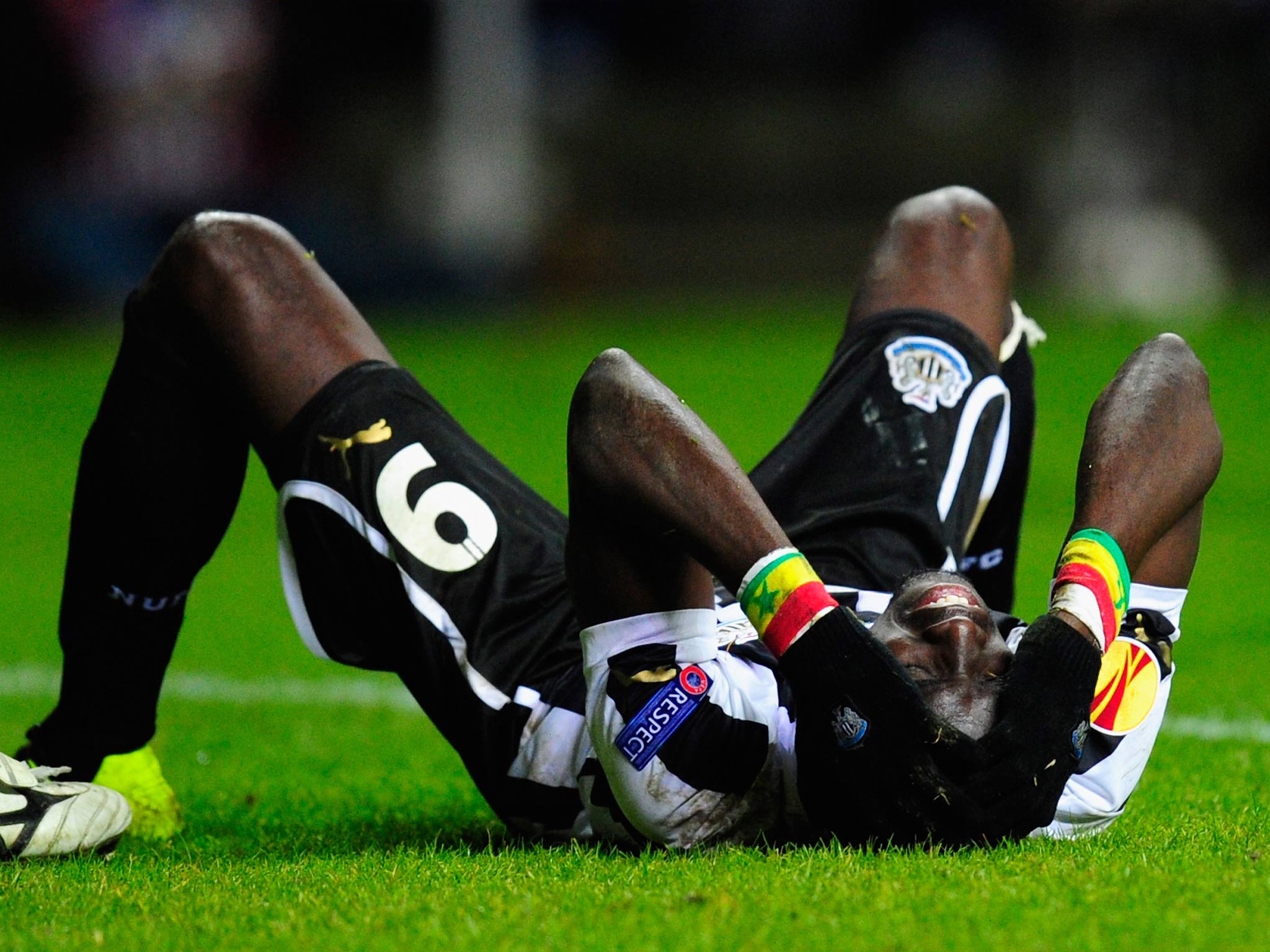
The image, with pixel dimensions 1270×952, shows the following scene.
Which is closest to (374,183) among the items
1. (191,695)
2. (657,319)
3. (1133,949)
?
(657,319)

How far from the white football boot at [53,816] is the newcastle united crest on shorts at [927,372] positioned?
1.66 meters

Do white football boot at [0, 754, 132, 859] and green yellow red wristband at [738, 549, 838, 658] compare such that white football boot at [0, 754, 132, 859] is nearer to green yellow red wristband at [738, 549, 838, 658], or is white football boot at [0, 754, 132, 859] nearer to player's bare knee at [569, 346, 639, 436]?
player's bare knee at [569, 346, 639, 436]

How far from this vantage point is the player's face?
2605 millimetres

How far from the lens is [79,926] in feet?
8.16

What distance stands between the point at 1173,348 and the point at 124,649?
77.5 inches

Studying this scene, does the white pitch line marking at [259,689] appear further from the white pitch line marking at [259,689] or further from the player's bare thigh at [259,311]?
the player's bare thigh at [259,311]

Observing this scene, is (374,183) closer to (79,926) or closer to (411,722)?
(411,722)

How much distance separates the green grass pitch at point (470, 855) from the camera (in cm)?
231

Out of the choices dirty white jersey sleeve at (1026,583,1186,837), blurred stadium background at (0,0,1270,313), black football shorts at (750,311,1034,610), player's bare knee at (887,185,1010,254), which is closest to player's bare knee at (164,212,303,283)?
black football shorts at (750,311,1034,610)

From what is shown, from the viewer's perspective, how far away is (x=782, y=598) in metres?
2.55

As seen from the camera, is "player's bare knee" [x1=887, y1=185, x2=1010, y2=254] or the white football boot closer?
the white football boot

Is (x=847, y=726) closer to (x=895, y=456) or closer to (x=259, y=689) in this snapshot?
(x=895, y=456)

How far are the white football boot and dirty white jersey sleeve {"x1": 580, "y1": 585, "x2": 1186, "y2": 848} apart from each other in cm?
85

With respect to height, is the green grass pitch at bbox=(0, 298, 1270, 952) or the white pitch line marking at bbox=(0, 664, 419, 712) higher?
the green grass pitch at bbox=(0, 298, 1270, 952)
